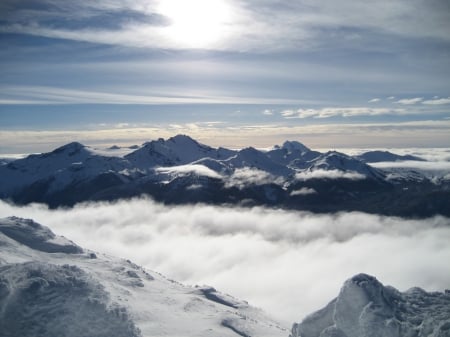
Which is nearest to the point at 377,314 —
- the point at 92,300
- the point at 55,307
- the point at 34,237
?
the point at 92,300

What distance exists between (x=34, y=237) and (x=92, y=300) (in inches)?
3845

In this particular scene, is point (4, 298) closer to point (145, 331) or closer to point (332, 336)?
point (145, 331)

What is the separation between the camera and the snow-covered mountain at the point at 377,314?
198ft

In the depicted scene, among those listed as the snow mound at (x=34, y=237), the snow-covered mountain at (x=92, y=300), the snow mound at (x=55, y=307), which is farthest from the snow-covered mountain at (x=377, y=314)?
the snow mound at (x=34, y=237)

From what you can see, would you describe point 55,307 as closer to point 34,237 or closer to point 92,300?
point 92,300

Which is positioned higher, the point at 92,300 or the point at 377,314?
Result: the point at 377,314

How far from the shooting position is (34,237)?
16388 cm

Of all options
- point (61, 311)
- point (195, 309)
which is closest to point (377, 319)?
point (61, 311)

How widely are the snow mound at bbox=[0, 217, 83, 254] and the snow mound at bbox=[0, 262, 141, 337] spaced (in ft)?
262

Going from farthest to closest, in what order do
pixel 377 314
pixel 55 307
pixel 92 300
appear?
pixel 92 300
pixel 55 307
pixel 377 314

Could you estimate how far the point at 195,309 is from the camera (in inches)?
5359

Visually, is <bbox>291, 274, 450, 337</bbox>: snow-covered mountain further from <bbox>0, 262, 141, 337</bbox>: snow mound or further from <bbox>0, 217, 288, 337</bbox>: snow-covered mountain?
<bbox>0, 217, 288, 337</bbox>: snow-covered mountain

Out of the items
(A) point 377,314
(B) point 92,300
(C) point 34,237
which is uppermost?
(A) point 377,314

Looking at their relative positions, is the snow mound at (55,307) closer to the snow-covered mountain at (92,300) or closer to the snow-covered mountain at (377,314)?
the snow-covered mountain at (92,300)
